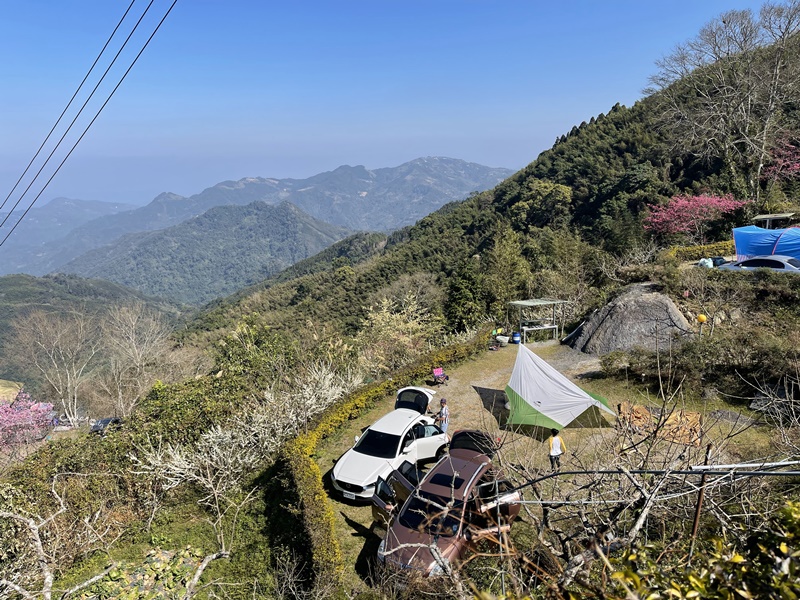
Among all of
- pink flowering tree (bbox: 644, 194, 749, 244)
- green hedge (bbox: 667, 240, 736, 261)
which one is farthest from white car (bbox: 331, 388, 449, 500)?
pink flowering tree (bbox: 644, 194, 749, 244)

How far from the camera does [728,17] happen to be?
72.1ft

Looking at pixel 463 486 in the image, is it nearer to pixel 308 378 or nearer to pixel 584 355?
pixel 308 378

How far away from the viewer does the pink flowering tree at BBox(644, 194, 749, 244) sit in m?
23.3

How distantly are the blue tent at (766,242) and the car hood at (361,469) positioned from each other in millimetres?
Result: 16222

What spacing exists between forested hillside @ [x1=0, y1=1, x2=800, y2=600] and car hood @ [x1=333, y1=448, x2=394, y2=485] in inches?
23.5

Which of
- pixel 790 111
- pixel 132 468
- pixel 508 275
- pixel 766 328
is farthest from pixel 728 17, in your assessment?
pixel 132 468

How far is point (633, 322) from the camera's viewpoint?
49.4 ft

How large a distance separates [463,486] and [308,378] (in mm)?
7777

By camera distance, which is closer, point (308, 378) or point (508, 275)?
point (308, 378)

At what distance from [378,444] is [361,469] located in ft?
2.44

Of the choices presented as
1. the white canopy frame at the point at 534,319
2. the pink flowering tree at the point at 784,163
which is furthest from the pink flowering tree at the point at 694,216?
the white canopy frame at the point at 534,319

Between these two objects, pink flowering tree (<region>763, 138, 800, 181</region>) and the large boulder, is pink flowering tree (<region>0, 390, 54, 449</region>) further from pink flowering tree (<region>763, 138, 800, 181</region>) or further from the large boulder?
pink flowering tree (<region>763, 138, 800, 181</region>)

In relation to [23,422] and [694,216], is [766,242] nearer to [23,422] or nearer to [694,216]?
[694,216]

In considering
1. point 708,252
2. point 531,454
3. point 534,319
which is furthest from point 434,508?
point 708,252
